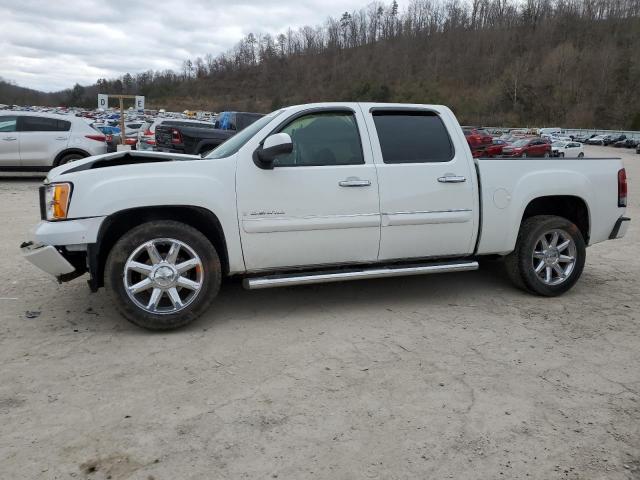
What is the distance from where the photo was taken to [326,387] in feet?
11.4

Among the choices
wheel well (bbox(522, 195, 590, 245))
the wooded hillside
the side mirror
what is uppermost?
the wooded hillside

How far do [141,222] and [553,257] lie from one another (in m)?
3.84

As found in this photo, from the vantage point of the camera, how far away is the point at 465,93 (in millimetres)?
106812

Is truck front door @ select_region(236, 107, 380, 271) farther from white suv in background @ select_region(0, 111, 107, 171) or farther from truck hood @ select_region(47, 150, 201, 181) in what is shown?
white suv in background @ select_region(0, 111, 107, 171)

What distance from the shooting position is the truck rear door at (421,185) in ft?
15.5

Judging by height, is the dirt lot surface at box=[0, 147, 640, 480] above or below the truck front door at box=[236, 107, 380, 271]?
below

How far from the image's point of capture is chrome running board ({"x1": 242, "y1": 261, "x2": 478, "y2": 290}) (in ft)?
14.5

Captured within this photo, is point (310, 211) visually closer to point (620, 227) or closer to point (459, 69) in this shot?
point (620, 227)

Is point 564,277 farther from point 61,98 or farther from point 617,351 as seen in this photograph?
point 61,98

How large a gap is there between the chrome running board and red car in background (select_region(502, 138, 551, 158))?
2997cm

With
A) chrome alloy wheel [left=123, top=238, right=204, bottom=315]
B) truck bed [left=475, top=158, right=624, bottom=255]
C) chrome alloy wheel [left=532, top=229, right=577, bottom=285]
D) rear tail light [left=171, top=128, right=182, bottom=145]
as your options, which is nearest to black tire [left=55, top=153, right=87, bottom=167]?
rear tail light [left=171, top=128, right=182, bottom=145]

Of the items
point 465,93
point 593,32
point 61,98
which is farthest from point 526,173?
point 61,98

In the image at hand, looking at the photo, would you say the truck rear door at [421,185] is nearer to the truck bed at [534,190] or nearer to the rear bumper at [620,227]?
the truck bed at [534,190]

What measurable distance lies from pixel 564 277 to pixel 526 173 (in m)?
1.11
